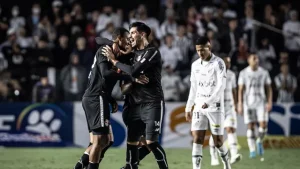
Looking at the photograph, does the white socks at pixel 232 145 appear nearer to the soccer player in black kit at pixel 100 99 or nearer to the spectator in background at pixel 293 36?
the soccer player in black kit at pixel 100 99

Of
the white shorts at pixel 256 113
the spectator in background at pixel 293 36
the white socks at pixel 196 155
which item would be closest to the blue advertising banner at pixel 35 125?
the white shorts at pixel 256 113

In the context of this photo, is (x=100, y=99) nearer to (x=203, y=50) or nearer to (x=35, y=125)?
(x=203, y=50)

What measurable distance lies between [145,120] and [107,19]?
12.4 m

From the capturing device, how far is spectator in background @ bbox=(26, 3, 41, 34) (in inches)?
992

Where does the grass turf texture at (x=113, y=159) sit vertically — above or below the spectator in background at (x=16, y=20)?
below

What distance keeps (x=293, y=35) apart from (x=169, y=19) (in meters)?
4.18

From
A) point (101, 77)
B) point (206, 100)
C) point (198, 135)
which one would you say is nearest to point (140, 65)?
point (101, 77)

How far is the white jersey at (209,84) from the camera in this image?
13750 millimetres

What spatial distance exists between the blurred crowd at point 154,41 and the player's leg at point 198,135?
8.07 meters

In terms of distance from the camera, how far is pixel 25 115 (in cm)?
2205

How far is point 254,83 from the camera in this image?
19172 mm

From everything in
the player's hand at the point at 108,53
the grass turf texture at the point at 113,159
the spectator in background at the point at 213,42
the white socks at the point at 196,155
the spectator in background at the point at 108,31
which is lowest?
the grass turf texture at the point at 113,159

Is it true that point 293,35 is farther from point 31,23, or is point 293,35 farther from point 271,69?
point 31,23

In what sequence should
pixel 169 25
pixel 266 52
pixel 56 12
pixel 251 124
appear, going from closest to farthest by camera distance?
pixel 251 124 → pixel 266 52 → pixel 169 25 → pixel 56 12
